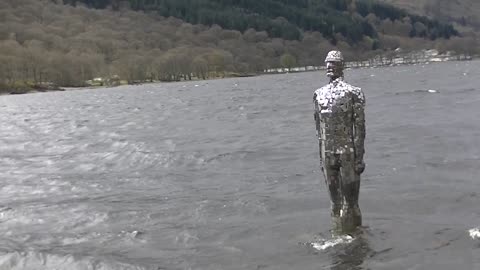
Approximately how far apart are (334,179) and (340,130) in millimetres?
1104

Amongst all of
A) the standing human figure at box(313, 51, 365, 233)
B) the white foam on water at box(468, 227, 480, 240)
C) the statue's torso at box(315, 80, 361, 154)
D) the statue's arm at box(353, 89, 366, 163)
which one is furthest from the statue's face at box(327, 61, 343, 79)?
the white foam on water at box(468, 227, 480, 240)

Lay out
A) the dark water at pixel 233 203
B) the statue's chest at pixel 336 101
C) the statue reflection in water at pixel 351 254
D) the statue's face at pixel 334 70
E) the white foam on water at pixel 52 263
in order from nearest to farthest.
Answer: the statue reflection in water at pixel 351 254
the statue's chest at pixel 336 101
the statue's face at pixel 334 70
the white foam on water at pixel 52 263
the dark water at pixel 233 203

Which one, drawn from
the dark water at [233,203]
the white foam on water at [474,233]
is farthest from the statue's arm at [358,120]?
the white foam on water at [474,233]

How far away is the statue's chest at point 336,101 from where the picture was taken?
12547 mm

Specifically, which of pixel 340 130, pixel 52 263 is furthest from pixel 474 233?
pixel 52 263

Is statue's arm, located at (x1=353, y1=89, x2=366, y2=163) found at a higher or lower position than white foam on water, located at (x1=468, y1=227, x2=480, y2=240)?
higher

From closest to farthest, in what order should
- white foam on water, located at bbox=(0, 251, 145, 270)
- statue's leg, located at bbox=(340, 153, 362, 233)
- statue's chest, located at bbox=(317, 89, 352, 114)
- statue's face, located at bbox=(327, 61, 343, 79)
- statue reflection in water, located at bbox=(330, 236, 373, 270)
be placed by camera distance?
statue reflection in water, located at bbox=(330, 236, 373, 270) < statue's chest, located at bbox=(317, 89, 352, 114) < statue's leg, located at bbox=(340, 153, 362, 233) < statue's face, located at bbox=(327, 61, 343, 79) < white foam on water, located at bbox=(0, 251, 145, 270)

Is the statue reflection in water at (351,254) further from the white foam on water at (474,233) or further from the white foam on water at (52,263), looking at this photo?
the white foam on water at (52,263)

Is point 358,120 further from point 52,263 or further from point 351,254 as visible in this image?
point 52,263

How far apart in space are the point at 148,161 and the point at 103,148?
7.06m

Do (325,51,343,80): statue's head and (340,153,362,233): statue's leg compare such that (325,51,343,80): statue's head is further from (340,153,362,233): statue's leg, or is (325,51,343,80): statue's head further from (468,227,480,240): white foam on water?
(468,227,480,240): white foam on water

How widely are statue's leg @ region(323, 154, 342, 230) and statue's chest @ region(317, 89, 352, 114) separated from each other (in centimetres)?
93

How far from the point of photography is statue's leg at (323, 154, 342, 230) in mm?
12734

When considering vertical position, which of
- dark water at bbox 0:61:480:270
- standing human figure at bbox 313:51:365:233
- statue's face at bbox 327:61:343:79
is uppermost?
statue's face at bbox 327:61:343:79
